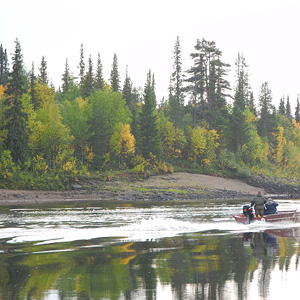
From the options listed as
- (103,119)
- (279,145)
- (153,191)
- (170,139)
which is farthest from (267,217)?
(279,145)

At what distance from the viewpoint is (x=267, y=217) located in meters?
29.4

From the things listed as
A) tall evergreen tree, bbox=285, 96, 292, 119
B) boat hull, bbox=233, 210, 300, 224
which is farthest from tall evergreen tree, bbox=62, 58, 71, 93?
boat hull, bbox=233, 210, 300, 224

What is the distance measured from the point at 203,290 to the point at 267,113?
113 m

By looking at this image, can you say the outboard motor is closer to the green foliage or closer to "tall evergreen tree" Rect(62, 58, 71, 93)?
the green foliage

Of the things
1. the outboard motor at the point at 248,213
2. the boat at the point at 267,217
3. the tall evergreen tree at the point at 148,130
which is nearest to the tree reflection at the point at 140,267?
the outboard motor at the point at 248,213

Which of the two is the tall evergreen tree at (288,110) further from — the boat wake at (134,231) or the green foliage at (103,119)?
the boat wake at (134,231)

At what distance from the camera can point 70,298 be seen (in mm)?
10508

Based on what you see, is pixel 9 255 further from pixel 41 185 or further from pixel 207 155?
pixel 207 155

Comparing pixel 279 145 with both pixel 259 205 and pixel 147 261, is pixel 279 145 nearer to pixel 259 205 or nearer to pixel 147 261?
pixel 259 205

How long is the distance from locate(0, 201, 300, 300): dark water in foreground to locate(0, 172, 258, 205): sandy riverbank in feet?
88.0

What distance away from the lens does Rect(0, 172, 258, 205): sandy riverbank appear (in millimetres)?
53438

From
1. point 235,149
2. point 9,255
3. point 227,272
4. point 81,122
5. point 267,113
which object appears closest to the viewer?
point 227,272

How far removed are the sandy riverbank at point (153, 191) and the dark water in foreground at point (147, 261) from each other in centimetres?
2681

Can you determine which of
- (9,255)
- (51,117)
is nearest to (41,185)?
(51,117)
